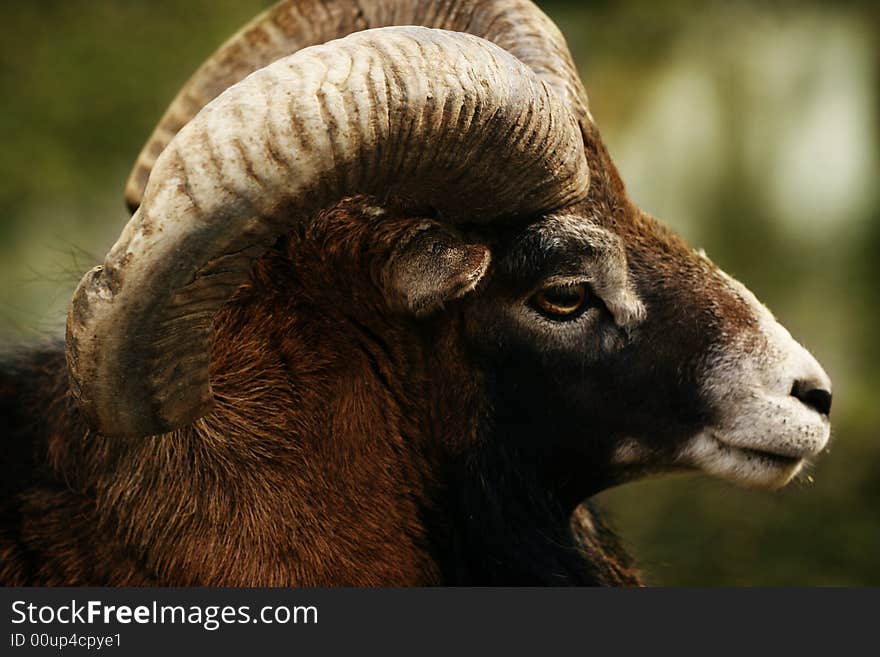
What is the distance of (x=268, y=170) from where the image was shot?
3.30 meters

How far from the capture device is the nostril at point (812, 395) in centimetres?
415

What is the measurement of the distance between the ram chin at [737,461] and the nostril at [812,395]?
181mm

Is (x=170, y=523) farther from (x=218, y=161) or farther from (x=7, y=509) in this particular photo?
(x=218, y=161)

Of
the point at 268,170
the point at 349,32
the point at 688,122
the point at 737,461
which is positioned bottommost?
the point at 688,122

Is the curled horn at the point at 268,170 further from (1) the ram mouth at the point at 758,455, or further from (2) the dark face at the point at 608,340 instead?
(1) the ram mouth at the point at 758,455

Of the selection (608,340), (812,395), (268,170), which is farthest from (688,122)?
(268,170)

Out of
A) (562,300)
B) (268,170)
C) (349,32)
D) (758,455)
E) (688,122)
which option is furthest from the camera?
(688,122)

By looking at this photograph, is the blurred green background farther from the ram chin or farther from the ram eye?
the ram eye

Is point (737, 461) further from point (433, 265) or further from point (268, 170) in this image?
point (268, 170)

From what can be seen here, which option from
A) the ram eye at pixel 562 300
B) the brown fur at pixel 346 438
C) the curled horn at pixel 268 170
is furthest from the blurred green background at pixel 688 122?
the curled horn at pixel 268 170

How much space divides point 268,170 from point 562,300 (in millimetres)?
1265

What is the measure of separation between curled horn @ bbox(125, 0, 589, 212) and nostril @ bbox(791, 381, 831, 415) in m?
1.29

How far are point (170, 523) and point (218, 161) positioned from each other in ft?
4.33

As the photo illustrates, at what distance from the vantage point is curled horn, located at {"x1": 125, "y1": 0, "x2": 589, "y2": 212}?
4.58 meters
